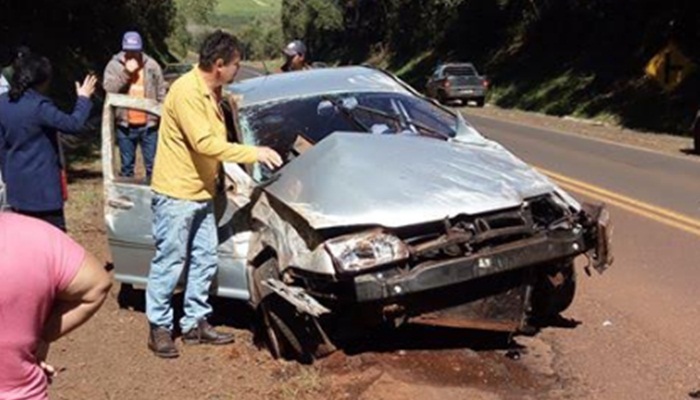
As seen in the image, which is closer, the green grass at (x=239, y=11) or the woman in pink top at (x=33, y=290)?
the woman in pink top at (x=33, y=290)

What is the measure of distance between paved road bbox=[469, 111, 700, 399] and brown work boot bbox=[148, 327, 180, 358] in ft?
7.58

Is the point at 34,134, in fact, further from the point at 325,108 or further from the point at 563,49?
the point at 563,49

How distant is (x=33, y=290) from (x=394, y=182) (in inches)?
129

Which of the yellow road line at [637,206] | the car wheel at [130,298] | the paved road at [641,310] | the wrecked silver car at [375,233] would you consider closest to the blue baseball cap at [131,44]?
the wrecked silver car at [375,233]

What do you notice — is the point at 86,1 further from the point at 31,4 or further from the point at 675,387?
the point at 675,387

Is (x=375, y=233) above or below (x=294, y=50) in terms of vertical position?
above

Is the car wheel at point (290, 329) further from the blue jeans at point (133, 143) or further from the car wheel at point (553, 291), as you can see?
the blue jeans at point (133, 143)

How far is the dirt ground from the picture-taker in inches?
204

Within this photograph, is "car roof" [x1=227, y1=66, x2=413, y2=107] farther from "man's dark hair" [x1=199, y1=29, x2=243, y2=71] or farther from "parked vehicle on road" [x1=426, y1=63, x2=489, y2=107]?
"parked vehicle on road" [x1=426, y1=63, x2=489, y2=107]

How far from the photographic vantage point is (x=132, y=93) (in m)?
8.77

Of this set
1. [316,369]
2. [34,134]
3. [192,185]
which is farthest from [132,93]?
[316,369]

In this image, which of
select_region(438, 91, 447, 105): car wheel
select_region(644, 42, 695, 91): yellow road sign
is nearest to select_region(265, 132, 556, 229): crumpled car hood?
select_region(644, 42, 695, 91): yellow road sign

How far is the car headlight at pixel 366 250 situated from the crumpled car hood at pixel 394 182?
81mm

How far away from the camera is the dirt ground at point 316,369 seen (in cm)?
519
